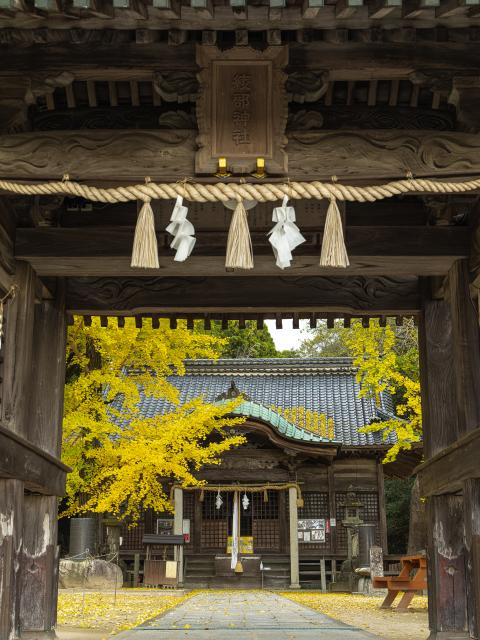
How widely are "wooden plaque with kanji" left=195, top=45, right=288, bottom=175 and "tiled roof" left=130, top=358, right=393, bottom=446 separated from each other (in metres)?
18.7

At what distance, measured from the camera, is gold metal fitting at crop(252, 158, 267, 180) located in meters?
5.53

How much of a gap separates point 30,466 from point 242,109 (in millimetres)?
3436

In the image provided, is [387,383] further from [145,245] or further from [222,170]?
[145,245]

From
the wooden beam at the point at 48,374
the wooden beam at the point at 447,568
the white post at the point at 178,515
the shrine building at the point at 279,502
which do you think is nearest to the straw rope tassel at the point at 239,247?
the wooden beam at the point at 48,374

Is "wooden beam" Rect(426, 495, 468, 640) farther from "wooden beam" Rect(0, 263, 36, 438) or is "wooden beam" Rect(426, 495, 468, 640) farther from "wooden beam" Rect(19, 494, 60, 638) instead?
"wooden beam" Rect(0, 263, 36, 438)

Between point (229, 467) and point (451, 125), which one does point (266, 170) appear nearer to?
point (451, 125)

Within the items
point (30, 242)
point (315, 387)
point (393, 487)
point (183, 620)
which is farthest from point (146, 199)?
point (393, 487)

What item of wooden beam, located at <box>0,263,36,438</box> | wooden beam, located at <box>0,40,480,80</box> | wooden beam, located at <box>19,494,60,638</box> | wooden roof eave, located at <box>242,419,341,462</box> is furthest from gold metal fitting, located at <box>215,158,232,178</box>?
wooden roof eave, located at <box>242,419,341,462</box>

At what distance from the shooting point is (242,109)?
5.65 meters

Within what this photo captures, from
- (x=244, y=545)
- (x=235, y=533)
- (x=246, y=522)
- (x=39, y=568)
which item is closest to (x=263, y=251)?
(x=39, y=568)

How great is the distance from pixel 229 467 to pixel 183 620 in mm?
11980

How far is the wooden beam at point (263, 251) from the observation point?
6.80 metres

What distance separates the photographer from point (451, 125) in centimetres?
641

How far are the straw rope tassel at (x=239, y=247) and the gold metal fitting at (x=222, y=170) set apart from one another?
1.06ft
